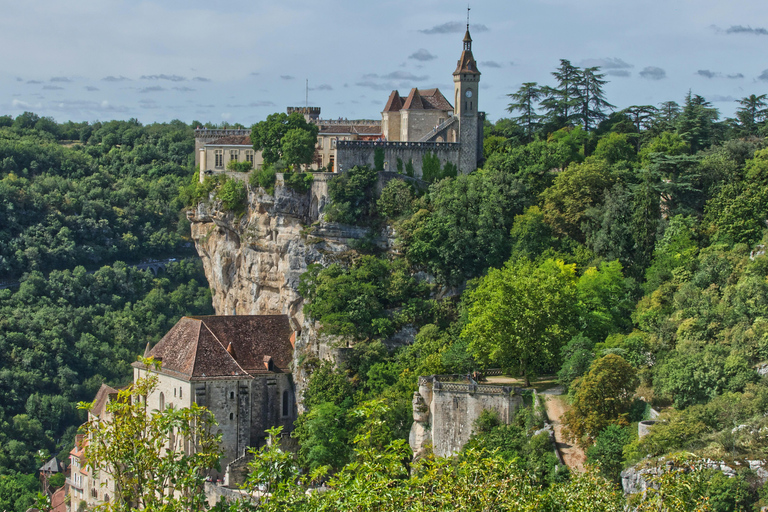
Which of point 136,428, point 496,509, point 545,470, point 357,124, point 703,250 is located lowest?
point 545,470

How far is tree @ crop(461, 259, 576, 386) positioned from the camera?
50.8 m

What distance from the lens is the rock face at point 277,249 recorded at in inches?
2678

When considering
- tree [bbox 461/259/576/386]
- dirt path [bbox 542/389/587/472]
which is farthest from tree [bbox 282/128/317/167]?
dirt path [bbox 542/389/587/472]

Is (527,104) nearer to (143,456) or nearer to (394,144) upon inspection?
(394,144)

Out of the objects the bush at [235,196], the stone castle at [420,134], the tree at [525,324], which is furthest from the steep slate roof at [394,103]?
the tree at [525,324]

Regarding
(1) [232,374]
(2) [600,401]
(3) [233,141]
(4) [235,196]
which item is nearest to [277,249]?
(4) [235,196]

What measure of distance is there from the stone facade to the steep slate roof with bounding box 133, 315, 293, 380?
1357 cm

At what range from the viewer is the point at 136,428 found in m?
26.3

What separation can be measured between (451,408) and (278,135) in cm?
3114

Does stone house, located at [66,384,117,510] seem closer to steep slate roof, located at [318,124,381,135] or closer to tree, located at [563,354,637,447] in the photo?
steep slate roof, located at [318,124,381,135]

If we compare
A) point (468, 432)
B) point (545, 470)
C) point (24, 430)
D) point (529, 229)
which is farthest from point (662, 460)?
point (24, 430)

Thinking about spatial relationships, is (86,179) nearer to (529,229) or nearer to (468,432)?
(529,229)

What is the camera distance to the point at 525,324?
167 feet

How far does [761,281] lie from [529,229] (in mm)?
17967
